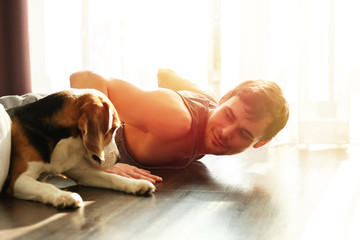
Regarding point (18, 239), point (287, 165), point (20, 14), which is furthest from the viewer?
point (20, 14)

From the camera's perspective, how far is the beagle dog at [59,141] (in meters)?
1.59

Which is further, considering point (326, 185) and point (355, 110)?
point (355, 110)

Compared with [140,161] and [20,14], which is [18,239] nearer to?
[140,161]

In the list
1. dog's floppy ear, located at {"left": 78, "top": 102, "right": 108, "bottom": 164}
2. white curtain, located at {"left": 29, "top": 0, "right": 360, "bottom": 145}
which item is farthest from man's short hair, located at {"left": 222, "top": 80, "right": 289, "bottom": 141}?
white curtain, located at {"left": 29, "top": 0, "right": 360, "bottom": 145}

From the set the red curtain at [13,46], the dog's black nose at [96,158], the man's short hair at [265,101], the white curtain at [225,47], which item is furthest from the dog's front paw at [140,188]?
the red curtain at [13,46]

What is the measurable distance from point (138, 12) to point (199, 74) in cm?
73

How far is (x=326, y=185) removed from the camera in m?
1.93

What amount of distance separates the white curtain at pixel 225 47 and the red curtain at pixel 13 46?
319mm

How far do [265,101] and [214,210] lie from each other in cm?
69

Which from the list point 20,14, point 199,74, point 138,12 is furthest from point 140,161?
point 20,14

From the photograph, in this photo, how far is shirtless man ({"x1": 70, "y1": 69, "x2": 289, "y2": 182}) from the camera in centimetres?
207

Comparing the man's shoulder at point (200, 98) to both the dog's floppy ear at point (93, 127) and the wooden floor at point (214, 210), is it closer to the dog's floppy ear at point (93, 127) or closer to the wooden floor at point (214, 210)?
the wooden floor at point (214, 210)

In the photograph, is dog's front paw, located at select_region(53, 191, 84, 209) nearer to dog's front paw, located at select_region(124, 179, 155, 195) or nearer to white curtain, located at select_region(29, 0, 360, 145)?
dog's front paw, located at select_region(124, 179, 155, 195)

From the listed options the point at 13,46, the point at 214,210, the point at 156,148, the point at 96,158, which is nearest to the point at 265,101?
the point at 156,148
